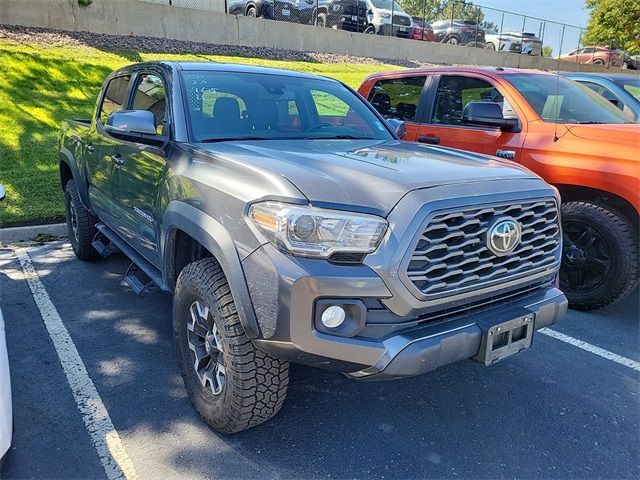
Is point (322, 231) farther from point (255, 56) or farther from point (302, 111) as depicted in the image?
point (255, 56)

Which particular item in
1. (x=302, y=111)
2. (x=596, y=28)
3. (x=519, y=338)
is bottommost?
(x=519, y=338)

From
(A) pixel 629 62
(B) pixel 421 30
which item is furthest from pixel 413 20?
(A) pixel 629 62

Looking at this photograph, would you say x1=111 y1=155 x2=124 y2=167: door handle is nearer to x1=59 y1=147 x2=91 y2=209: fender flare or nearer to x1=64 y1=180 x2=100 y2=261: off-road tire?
x1=59 y1=147 x2=91 y2=209: fender flare

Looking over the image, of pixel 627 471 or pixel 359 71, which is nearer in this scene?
pixel 627 471

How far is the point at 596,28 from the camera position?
31.3 meters

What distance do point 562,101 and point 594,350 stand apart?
2.42m

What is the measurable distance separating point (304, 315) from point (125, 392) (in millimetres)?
1547

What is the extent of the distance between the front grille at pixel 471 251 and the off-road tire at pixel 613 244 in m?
1.71

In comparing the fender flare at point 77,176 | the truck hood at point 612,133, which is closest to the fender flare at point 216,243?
the fender flare at point 77,176

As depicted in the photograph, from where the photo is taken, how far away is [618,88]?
6.65 metres

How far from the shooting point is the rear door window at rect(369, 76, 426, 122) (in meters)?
5.75

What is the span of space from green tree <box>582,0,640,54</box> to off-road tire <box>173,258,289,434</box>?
3275cm

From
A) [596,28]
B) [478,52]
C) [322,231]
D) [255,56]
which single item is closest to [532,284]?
[322,231]

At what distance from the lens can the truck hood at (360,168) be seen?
7.29 feet
